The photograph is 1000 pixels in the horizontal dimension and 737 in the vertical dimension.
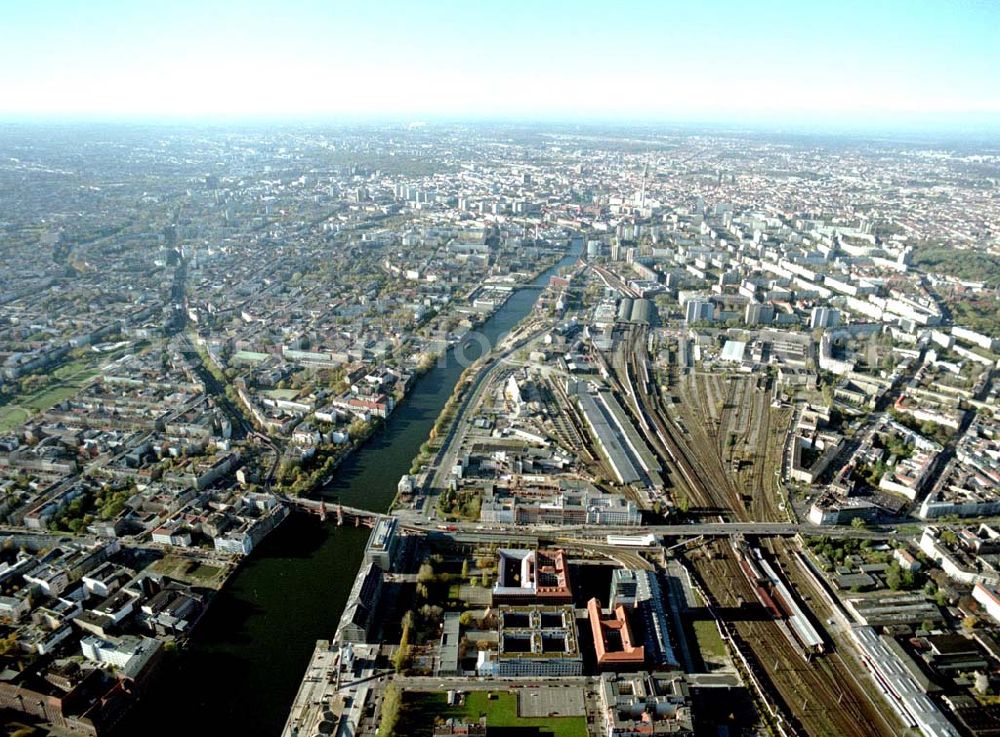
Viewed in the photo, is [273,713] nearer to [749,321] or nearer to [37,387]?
[37,387]

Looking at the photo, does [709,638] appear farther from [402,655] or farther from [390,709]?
[390,709]

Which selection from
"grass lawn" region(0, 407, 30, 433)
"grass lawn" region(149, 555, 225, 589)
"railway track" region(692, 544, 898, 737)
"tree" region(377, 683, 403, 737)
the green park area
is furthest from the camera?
the green park area

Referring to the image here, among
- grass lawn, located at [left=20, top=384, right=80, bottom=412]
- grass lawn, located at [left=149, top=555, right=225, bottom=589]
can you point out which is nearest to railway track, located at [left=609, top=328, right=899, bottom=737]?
grass lawn, located at [left=149, top=555, right=225, bottom=589]

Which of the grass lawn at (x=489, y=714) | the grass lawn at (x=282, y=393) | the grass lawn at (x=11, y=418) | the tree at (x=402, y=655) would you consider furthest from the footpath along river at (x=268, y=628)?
the grass lawn at (x=11, y=418)

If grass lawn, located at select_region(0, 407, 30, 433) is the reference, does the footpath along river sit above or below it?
above

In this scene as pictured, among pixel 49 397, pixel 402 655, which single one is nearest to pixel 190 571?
pixel 402 655

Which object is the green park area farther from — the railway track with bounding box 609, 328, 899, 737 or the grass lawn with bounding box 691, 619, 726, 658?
the grass lawn with bounding box 691, 619, 726, 658

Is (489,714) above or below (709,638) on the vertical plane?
above
